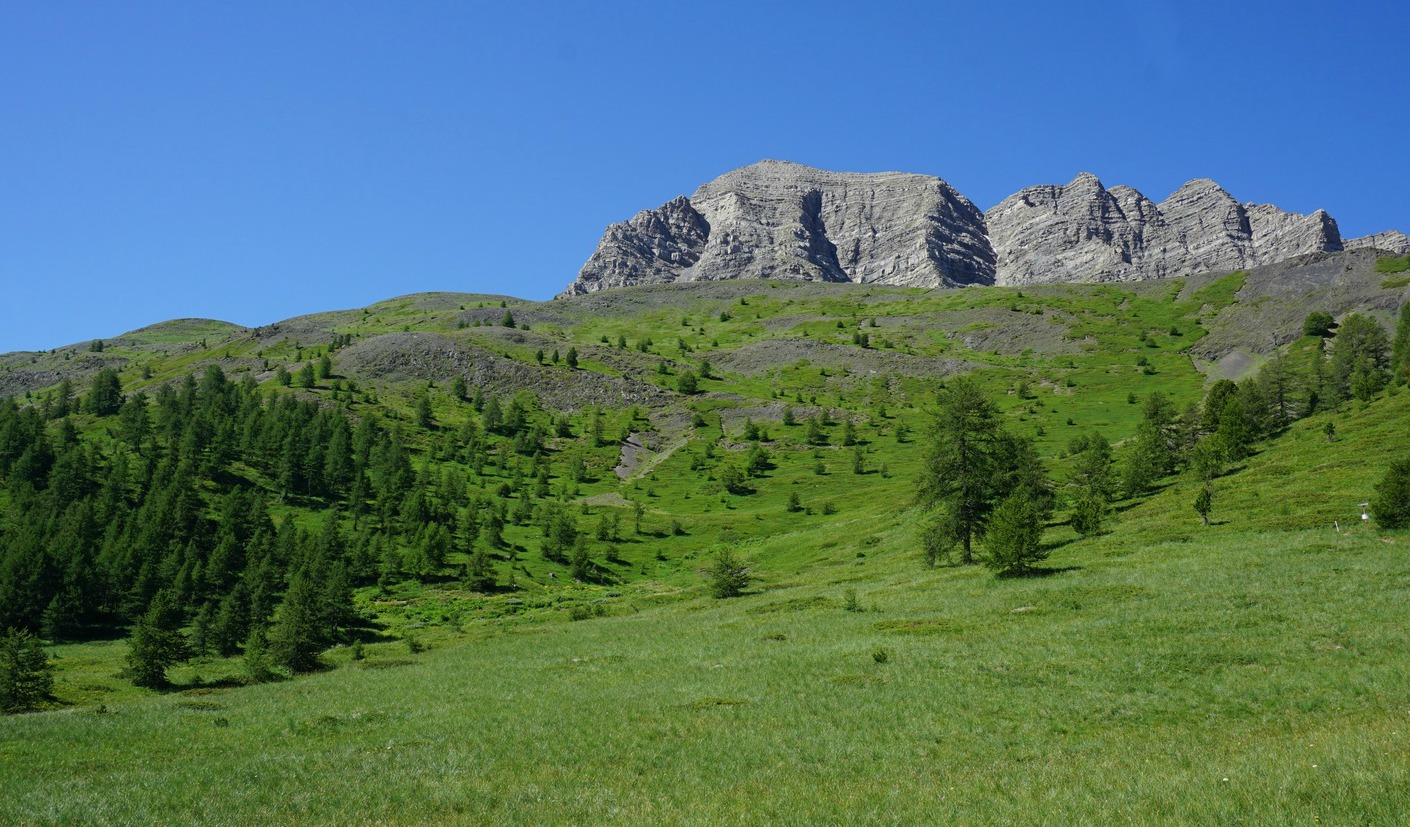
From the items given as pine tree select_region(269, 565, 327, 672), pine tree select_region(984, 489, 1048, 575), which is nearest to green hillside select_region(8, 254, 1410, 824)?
pine tree select_region(269, 565, 327, 672)

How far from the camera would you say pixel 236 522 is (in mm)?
127875

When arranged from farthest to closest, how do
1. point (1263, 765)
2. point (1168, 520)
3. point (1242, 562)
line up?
point (1168, 520)
point (1242, 562)
point (1263, 765)

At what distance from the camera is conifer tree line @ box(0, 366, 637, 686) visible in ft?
257

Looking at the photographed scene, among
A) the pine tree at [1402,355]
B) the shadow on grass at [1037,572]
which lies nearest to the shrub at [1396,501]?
the shadow on grass at [1037,572]

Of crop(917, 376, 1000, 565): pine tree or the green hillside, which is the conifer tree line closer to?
the green hillside

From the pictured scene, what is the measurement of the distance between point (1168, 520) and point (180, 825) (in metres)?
71.7

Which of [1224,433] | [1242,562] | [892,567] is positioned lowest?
[892,567]

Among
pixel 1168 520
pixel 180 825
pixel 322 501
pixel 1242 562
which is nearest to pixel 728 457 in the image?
pixel 322 501

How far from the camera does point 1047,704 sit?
2550 cm

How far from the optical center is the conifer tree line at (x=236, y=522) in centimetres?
7844

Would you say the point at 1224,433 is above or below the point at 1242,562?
above

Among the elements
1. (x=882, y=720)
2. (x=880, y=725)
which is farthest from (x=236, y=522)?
(x=880, y=725)

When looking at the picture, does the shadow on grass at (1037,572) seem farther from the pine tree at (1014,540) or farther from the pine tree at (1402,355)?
the pine tree at (1402,355)

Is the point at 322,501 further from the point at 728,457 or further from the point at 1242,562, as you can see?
the point at 1242,562
